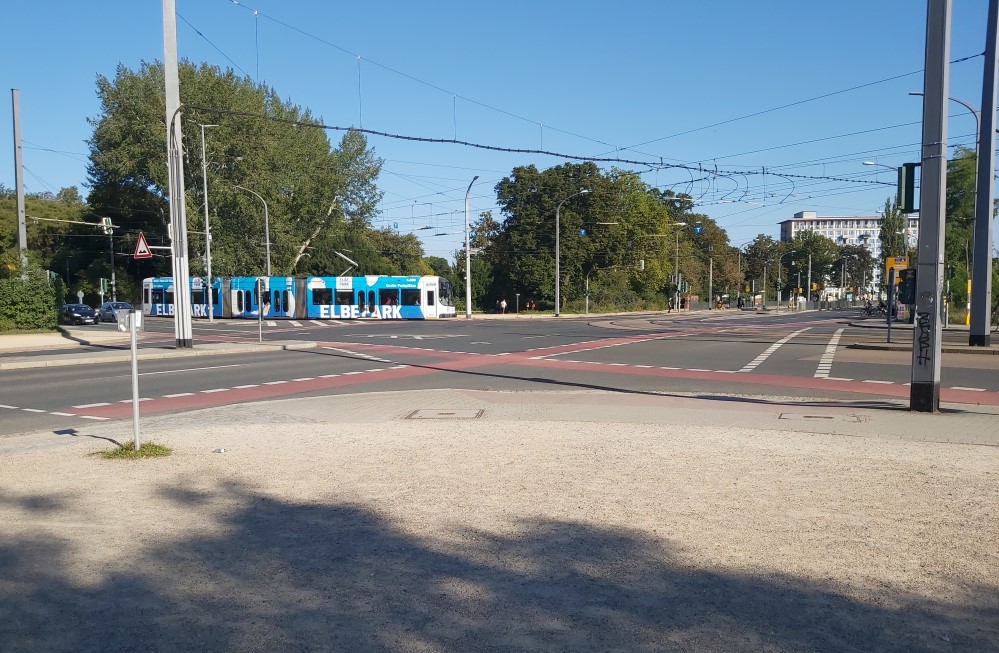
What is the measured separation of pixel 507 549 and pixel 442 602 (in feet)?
3.19

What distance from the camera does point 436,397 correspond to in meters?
14.1

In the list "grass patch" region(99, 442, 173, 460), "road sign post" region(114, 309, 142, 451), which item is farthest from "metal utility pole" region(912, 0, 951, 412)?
"road sign post" region(114, 309, 142, 451)

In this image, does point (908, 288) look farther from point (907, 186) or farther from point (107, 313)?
point (107, 313)

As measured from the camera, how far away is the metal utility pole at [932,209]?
11.5 metres

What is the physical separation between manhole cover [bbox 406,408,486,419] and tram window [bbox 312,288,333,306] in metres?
39.9

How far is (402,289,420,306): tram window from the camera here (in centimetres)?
5019

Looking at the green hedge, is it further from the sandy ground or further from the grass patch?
the grass patch

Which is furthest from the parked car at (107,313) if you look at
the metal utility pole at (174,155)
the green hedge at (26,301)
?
the metal utility pole at (174,155)

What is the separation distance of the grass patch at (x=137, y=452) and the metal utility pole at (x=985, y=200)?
23677 millimetres

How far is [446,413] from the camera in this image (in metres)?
12.2

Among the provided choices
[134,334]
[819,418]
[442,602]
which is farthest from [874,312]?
[442,602]

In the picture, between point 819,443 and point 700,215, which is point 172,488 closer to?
point 819,443

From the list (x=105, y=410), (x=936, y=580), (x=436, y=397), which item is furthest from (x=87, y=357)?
(x=936, y=580)

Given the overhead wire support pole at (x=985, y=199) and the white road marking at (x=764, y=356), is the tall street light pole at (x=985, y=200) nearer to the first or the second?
the overhead wire support pole at (x=985, y=199)
